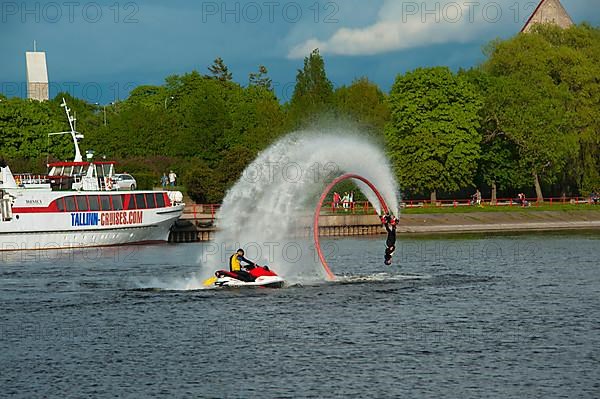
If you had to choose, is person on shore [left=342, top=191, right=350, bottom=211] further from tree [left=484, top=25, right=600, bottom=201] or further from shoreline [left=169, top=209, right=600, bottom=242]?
tree [left=484, top=25, right=600, bottom=201]

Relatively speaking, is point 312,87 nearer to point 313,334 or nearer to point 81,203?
point 81,203

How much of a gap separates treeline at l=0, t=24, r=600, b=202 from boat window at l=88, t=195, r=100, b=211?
70.2 feet

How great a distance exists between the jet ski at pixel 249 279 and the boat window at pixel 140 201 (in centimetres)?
3841

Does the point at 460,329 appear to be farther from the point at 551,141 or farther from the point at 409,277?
the point at 551,141

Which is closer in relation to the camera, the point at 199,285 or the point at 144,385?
the point at 144,385

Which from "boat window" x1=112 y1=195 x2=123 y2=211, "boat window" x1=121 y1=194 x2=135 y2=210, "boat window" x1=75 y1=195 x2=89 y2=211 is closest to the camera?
"boat window" x1=75 y1=195 x2=89 y2=211

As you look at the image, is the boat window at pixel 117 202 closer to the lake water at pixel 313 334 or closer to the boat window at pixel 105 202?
the boat window at pixel 105 202

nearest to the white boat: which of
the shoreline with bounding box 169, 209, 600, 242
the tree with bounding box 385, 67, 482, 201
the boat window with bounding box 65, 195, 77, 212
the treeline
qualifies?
the boat window with bounding box 65, 195, 77, 212

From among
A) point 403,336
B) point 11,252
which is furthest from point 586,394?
point 11,252

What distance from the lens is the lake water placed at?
3609 cm

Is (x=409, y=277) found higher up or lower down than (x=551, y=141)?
lower down

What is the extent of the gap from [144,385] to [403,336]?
40.8 feet

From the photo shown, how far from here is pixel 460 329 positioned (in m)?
45.8

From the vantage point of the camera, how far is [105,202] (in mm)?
92000
